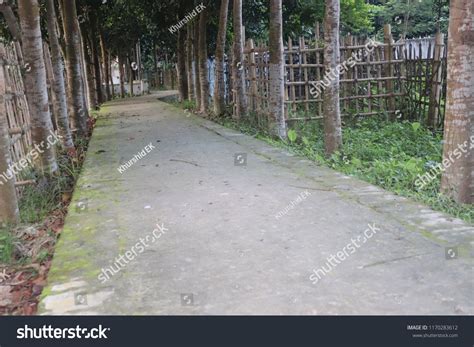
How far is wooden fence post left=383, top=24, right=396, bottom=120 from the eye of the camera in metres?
11.2

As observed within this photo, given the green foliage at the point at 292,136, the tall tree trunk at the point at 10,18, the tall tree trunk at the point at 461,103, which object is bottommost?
the green foliage at the point at 292,136

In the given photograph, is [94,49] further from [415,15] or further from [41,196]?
[415,15]

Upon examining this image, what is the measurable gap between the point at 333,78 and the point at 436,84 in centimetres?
354

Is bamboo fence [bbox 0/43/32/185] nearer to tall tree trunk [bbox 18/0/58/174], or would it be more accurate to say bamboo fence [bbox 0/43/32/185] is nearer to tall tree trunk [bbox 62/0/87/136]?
tall tree trunk [bbox 18/0/58/174]

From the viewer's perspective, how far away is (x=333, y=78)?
25.4 ft

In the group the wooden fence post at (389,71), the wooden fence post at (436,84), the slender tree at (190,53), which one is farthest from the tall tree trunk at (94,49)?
the wooden fence post at (436,84)

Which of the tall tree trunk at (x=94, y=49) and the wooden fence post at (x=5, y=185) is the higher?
the tall tree trunk at (x=94, y=49)

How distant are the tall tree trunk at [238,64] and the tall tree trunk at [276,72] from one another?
6.67 ft

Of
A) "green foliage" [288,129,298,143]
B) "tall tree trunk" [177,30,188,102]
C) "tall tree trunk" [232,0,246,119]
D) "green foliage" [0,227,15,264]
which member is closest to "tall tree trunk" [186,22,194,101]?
"tall tree trunk" [177,30,188,102]

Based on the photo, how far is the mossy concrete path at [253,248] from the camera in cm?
292

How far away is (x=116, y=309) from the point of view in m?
Answer: 2.87

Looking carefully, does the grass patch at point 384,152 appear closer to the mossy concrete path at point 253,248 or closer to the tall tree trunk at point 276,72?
the tall tree trunk at point 276,72
